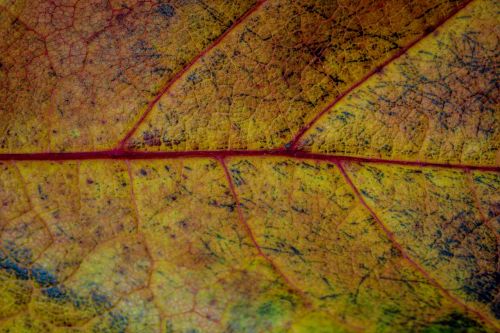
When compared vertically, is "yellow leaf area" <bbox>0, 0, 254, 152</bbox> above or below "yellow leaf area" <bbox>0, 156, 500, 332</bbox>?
above

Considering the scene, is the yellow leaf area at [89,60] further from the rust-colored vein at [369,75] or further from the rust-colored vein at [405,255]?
the rust-colored vein at [405,255]

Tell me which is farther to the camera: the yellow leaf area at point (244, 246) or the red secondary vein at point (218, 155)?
the red secondary vein at point (218, 155)

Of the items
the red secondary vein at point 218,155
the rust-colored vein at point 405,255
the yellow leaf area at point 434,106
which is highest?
the yellow leaf area at point 434,106

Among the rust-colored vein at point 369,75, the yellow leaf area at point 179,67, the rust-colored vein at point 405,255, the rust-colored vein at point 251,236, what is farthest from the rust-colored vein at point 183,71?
the rust-colored vein at point 405,255

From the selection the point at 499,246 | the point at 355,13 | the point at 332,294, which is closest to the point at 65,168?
the point at 332,294

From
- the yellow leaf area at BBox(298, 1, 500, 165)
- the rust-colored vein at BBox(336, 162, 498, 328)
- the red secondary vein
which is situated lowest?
the rust-colored vein at BBox(336, 162, 498, 328)

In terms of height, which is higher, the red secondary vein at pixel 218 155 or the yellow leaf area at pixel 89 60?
the yellow leaf area at pixel 89 60

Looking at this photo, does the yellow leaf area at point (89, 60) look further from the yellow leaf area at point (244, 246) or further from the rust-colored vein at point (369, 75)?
the rust-colored vein at point (369, 75)

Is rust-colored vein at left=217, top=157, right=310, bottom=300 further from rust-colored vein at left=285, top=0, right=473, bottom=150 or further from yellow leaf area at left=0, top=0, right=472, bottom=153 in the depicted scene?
rust-colored vein at left=285, top=0, right=473, bottom=150

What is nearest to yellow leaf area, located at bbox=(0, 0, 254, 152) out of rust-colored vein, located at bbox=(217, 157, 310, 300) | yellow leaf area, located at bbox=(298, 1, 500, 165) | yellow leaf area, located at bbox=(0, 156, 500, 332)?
yellow leaf area, located at bbox=(0, 156, 500, 332)
